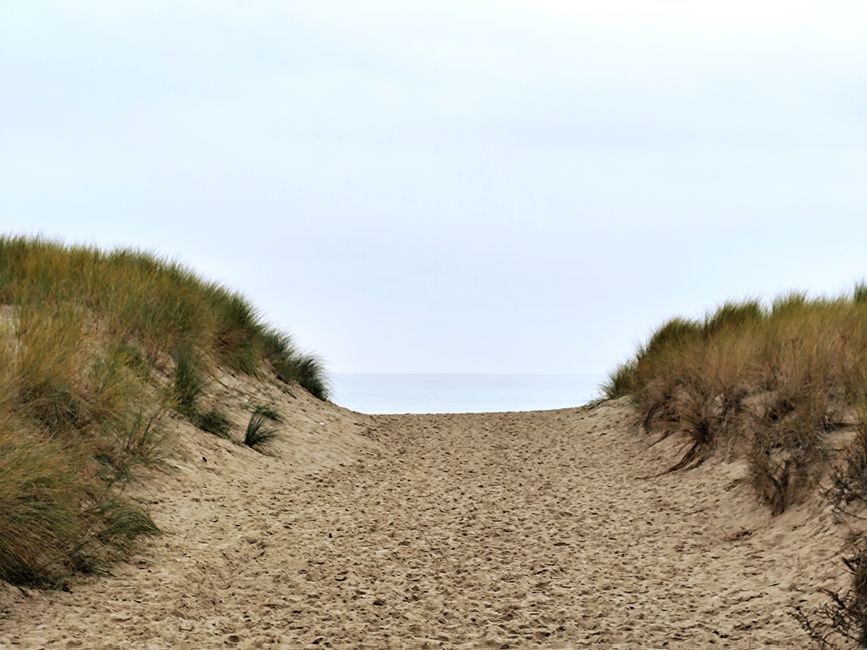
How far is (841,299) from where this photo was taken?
12.4 metres

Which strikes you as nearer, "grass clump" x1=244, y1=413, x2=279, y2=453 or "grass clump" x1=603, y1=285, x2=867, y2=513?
"grass clump" x1=603, y1=285, x2=867, y2=513

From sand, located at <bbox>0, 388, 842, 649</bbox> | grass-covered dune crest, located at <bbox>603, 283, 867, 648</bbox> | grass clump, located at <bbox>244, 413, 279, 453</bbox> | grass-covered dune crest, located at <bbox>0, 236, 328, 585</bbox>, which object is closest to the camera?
sand, located at <bbox>0, 388, 842, 649</bbox>

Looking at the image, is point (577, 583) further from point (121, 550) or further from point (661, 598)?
point (121, 550)

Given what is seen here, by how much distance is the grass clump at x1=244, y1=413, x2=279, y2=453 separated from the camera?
9896mm

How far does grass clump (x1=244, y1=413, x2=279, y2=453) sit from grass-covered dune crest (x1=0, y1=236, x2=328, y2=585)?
0.30 metres

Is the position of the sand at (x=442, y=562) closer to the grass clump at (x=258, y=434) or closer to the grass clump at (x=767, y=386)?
A: the grass clump at (x=258, y=434)

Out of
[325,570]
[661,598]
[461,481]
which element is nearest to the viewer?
[661,598]

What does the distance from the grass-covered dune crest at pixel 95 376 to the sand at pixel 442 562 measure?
0.30 metres

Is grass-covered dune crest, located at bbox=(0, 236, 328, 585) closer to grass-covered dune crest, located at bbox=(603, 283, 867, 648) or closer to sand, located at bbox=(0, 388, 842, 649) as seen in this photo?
sand, located at bbox=(0, 388, 842, 649)

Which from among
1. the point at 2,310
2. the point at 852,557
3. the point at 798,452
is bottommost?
the point at 852,557

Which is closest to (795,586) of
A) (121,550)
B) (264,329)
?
(121,550)

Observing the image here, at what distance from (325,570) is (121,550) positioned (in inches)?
51.3

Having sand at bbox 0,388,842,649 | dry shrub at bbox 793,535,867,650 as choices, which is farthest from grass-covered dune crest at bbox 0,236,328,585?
dry shrub at bbox 793,535,867,650

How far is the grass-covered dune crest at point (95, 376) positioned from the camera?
568 cm
